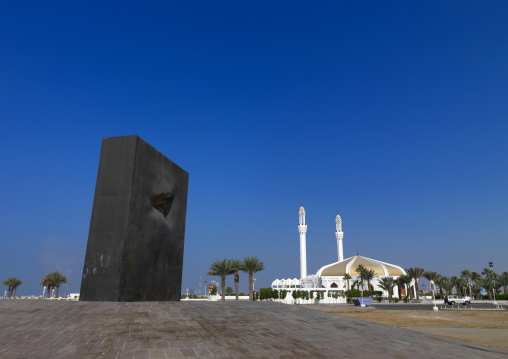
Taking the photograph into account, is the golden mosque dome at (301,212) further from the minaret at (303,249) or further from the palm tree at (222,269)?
the palm tree at (222,269)

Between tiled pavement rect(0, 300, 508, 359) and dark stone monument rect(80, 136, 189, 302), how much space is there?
1.94m

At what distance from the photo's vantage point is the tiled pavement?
7.48m

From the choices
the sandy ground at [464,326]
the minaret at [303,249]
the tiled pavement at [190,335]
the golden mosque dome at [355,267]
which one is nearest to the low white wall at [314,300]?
the golden mosque dome at [355,267]

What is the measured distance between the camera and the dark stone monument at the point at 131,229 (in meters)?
13.0

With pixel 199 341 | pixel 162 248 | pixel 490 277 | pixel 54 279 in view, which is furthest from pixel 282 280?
pixel 199 341

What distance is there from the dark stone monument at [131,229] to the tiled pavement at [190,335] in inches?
76.2

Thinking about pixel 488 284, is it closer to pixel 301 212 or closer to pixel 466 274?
pixel 466 274

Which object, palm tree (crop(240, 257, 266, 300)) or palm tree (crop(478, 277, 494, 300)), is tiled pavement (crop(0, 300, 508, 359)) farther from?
palm tree (crop(478, 277, 494, 300))

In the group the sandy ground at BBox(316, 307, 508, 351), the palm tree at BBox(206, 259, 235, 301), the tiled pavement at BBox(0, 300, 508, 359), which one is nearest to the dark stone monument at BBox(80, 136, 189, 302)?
the tiled pavement at BBox(0, 300, 508, 359)

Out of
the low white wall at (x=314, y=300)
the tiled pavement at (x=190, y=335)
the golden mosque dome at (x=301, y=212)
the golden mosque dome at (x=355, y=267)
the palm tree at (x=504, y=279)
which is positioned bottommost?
the low white wall at (x=314, y=300)

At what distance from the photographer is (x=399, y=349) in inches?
386

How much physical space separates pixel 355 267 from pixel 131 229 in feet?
269

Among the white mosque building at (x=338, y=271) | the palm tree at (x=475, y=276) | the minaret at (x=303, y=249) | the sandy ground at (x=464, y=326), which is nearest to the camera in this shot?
the sandy ground at (x=464, y=326)

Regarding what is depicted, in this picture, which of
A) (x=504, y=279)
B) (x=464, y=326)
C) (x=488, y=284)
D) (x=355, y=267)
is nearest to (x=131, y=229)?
(x=464, y=326)
